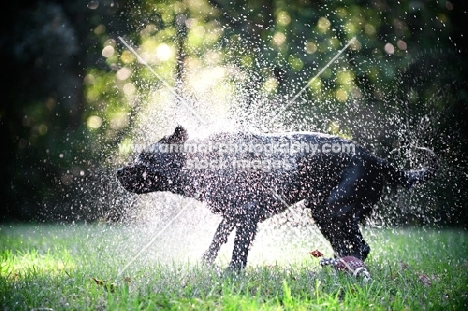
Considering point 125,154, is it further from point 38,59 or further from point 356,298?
point 356,298

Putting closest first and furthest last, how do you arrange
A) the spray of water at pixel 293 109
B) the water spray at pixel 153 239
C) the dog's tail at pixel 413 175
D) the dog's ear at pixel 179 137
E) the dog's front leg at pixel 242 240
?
the dog's front leg at pixel 242 240
the water spray at pixel 153 239
the dog's ear at pixel 179 137
the dog's tail at pixel 413 175
the spray of water at pixel 293 109

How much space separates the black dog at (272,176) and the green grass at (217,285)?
0.52 meters

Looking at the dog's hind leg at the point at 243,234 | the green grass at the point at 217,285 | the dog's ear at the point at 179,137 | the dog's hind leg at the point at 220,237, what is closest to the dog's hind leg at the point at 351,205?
the green grass at the point at 217,285

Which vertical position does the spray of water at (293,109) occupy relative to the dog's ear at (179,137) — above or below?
above

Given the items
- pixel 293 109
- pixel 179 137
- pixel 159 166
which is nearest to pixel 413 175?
pixel 179 137

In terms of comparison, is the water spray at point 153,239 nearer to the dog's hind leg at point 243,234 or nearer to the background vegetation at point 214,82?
the dog's hind leg at point 243,234

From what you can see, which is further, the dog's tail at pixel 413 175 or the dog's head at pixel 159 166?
the dog's tail at pixel 413 175

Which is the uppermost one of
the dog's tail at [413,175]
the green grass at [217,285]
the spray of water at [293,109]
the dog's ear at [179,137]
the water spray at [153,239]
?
the spray of water at [293,109]

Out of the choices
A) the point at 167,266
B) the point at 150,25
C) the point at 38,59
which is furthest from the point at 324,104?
the point at 167,266

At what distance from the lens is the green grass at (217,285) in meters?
2.99

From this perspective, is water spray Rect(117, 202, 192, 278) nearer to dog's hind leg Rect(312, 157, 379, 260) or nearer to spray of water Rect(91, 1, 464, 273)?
spray of water Rect(91, 1, 464, 273)

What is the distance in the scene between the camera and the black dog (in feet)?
15.2

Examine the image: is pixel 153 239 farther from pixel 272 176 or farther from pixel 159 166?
pixel 272 176

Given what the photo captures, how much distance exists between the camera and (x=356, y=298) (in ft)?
10.1
